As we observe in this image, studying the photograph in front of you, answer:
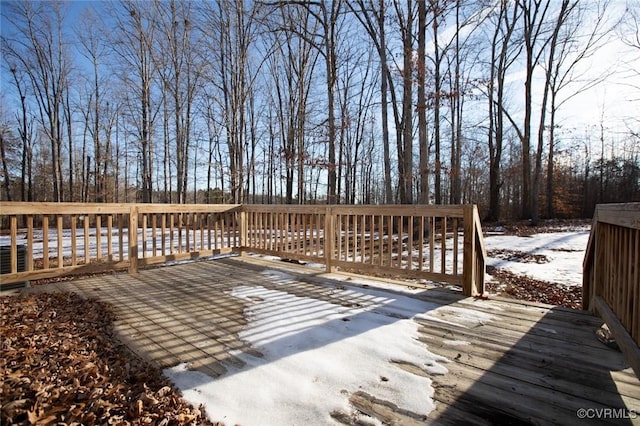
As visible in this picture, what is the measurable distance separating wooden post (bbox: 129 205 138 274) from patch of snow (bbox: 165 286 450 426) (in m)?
2.65

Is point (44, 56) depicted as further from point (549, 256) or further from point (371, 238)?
point (549, 256)

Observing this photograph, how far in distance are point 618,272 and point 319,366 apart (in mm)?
2085

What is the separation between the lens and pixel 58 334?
2162 mm

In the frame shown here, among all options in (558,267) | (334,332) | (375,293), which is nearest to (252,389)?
(334,332)

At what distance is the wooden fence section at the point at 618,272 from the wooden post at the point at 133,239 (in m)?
5.29

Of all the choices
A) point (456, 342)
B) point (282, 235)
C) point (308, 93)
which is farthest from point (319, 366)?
point (308, 93)

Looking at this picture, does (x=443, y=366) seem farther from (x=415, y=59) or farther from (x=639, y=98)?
(x=639, y=98)

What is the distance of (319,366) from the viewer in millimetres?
1878

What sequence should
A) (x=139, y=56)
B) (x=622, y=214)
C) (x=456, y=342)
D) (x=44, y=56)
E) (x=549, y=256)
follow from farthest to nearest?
(x=44, y=56)
(x=139, y=56)
(x=549, y=256)
(x=456, y=342)
(x=622, y=214)

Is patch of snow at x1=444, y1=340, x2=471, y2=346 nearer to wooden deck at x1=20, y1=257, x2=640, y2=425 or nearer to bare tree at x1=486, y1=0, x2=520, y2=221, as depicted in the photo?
wooden deck at x1=20, y1=257, x2=640, y2=425

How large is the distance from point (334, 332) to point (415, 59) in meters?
7.30

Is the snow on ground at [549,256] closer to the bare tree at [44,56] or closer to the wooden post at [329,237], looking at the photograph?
the wooden post at [329,237]

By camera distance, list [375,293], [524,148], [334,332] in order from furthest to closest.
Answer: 1. [524,148]
2. [375,293]
3. [334,332]

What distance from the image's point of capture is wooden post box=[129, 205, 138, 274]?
443cm
